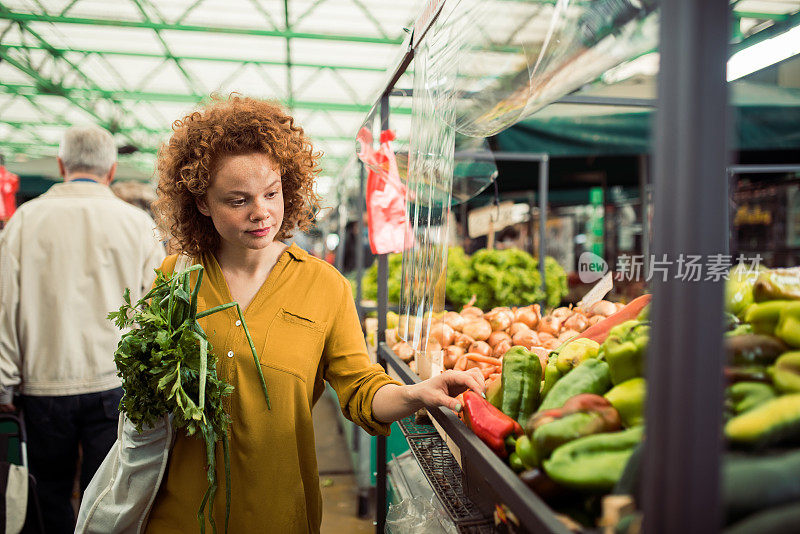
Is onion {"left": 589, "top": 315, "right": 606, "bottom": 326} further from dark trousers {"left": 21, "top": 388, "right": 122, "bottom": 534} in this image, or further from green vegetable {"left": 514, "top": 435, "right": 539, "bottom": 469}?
dark trousers {"left": 21, "top": 388, "right": 122, "bottom": 534}

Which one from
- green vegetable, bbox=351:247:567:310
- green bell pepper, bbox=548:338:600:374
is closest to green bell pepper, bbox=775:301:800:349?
green bell pepper, bbox=548:338:600:374

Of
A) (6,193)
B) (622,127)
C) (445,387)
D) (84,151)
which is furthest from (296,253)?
(6,193)

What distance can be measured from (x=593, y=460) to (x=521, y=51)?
1.09m

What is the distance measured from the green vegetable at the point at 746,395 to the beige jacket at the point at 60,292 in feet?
8.88

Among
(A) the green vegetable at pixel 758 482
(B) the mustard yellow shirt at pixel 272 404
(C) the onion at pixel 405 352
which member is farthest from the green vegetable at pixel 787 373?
(C) the onion at pixel 405 352

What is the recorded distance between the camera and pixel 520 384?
1.41 m

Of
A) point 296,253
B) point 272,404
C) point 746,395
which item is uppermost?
point 296,253

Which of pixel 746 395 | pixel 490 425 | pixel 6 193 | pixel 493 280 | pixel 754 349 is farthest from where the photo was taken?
pixel 6 193

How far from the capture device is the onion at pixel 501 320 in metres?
2.75

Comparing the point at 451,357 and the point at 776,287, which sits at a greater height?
the point at 776,287

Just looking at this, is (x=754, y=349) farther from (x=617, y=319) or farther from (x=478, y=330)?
(x=478, y=330)

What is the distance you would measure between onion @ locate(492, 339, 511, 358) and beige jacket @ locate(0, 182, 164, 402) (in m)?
1.84

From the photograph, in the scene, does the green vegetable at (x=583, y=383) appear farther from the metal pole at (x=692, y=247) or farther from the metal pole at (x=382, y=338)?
the metal pole at (x=382, y=338)

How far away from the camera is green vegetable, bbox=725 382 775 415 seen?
29.9 inches
